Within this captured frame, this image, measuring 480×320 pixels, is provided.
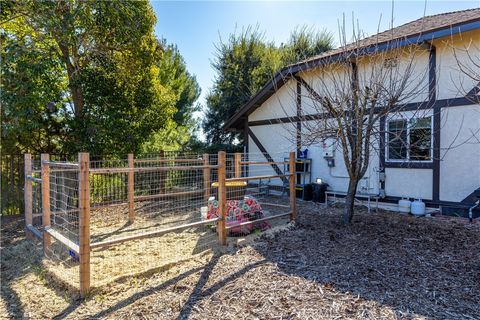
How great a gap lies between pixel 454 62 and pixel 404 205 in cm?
326

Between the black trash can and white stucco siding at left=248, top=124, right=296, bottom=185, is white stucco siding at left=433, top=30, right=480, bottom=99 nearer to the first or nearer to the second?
the black trash can

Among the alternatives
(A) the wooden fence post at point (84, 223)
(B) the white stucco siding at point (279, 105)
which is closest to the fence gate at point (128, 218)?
(A) the wooden fence post at point (84, 223)

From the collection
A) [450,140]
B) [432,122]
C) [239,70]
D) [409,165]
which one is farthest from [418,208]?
[239,70]

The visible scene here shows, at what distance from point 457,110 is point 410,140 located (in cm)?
115

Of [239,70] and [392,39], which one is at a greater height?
[239,70]

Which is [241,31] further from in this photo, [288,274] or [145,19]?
[288,274]

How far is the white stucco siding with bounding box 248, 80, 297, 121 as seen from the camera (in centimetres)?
1000

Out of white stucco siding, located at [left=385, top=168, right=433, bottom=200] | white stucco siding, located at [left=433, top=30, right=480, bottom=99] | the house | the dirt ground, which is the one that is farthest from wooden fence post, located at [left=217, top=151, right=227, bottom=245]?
white stucco siding, located at [left=433, top=30, right=480, bottom=99]

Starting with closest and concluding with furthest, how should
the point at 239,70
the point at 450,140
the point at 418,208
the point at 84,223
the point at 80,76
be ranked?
the point at 84,223
the point at 450,140
the point at 418,208
the point at 80,76
the point at 239,70

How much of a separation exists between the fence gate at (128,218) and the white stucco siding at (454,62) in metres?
3.88

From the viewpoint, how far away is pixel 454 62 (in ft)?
22.2

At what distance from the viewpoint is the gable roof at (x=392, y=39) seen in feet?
20.6

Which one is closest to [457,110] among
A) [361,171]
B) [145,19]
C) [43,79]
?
[361,171]

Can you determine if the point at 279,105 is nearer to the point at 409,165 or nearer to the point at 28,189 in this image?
the point at 409,165
